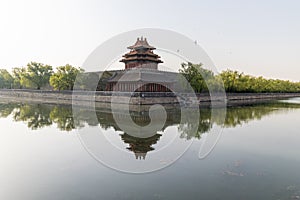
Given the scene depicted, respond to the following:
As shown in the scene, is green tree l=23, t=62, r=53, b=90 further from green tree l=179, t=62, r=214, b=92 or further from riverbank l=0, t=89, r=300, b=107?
green tree l=179, t=62, r=214, b=92

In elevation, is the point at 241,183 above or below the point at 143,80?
below

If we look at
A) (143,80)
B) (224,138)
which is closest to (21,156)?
(224,138)

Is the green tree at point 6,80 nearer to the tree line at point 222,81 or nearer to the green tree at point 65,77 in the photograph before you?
the green tree at point 65,77

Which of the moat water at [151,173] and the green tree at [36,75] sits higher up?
the green tree at [36,75]

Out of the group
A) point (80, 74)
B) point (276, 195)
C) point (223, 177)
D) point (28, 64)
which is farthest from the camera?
point (28, 64)

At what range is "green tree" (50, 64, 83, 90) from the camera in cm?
4828

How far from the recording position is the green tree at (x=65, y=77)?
158ft

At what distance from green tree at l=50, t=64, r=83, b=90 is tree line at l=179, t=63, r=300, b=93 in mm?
22863

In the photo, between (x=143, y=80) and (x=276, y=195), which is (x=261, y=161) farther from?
(x=143, y=80)

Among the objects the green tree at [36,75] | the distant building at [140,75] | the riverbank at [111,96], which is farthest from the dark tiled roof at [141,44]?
the green tree at [36,75]

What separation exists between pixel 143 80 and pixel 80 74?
1612 centimetres

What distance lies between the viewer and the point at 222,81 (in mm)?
52438

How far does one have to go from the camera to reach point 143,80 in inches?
1567

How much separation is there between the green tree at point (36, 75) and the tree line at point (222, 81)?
36.1 m
